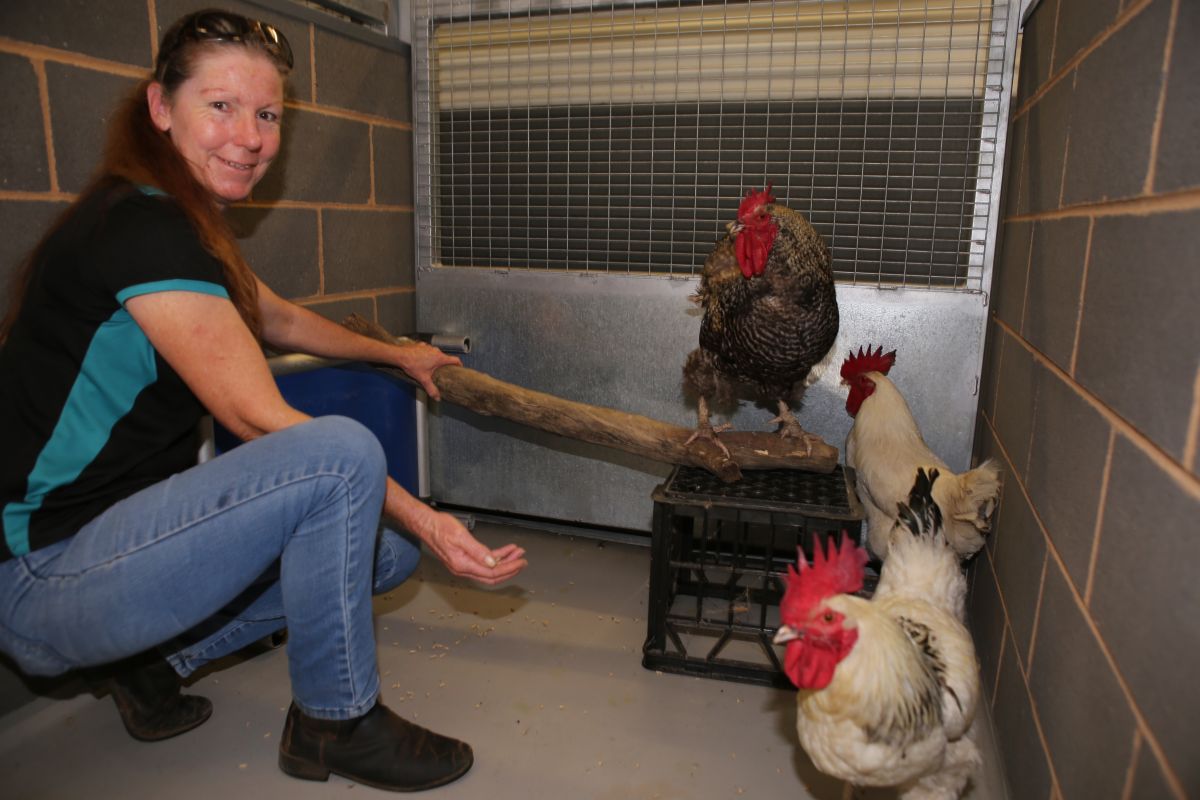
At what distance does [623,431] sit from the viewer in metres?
2.04

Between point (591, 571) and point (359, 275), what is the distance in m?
1.25

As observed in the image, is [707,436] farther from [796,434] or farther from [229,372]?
[229,372]

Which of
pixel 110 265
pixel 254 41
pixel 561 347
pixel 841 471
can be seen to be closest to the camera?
pixel 110 265

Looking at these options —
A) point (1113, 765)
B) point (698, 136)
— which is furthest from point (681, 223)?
point (1113, 765)

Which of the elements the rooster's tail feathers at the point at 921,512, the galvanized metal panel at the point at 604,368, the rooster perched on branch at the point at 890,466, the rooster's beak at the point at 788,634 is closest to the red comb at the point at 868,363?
the rooster perched on branch at the point at 890,466

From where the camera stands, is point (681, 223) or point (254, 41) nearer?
point (254, 41)

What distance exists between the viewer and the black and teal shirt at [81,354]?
1189mm

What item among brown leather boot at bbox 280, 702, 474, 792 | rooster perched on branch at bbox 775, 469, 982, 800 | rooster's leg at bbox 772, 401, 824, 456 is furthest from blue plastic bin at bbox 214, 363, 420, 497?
rooster perched on branch at bbox 775, 469, 982, 800

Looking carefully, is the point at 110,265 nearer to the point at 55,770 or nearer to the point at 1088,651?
the point at 55,770

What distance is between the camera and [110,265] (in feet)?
3.88

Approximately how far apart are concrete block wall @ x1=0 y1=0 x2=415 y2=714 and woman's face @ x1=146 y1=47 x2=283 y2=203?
0.39 metres

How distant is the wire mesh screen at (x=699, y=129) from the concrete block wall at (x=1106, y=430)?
51cm

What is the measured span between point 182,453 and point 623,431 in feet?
3.41

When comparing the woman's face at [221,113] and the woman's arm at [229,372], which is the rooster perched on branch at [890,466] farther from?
the woman's face at [221,113]
